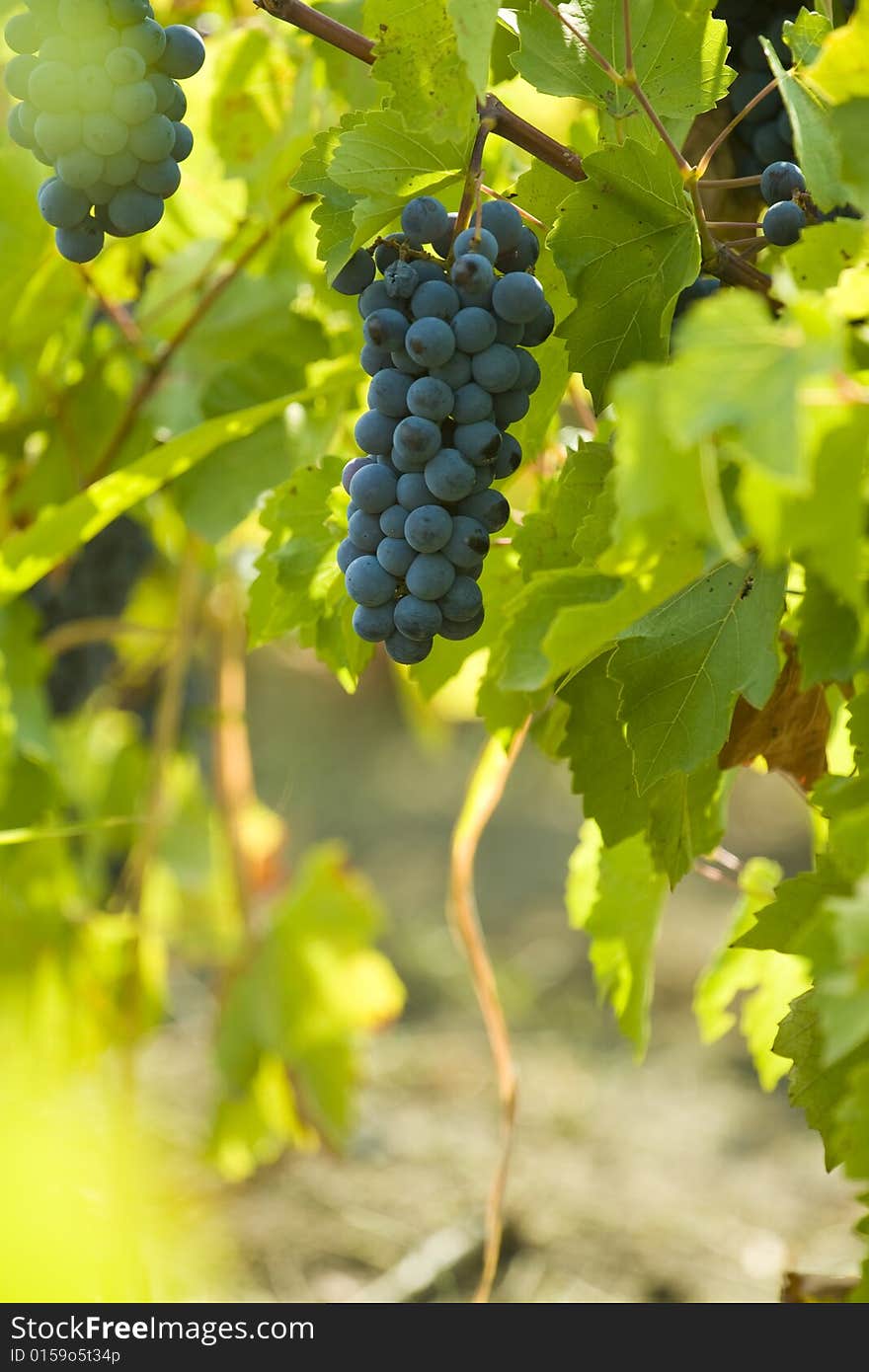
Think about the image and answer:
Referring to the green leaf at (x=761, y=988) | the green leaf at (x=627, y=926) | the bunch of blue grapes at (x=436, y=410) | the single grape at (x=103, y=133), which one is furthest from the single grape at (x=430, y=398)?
the green leaf at (x=761, y=988)

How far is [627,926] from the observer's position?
3.12 feet

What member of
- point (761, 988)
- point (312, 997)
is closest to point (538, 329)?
point (761, 988)

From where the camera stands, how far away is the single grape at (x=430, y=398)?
553 mm

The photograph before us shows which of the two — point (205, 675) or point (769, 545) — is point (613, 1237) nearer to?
point (205, 675)

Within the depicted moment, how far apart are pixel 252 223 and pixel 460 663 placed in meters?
0.46

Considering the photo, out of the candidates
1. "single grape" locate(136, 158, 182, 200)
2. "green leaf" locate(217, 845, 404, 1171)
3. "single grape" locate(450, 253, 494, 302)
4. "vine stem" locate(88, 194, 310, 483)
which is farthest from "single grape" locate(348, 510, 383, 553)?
"green leaf" locate(217, 845, 404, 1171)

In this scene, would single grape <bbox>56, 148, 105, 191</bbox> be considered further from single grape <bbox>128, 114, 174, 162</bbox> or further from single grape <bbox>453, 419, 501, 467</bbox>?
single grape <bbox>453, 419, 501, 467</bbox>

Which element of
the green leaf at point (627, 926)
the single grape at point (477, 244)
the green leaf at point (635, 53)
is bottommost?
the green leaf at point (627, 926)

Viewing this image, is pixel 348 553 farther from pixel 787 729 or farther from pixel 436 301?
pixel 787 729

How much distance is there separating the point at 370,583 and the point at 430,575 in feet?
0.10

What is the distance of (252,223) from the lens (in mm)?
1090

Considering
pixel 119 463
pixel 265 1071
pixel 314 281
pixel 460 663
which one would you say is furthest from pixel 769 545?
pixel 265 1071

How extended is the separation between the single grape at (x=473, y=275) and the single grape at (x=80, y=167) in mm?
196

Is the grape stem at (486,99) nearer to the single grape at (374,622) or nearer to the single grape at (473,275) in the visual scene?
the single grape at (473,275)
